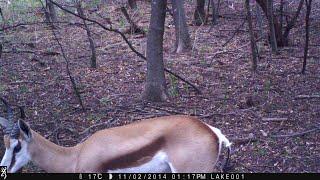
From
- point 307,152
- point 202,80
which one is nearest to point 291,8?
point 202,80

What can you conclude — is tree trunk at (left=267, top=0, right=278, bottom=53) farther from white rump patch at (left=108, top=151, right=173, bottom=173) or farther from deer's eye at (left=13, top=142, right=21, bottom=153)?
deer's eye at (left=13, top=142, right=21, bottom=153)

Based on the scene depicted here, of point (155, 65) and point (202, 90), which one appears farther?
point (202, 90)

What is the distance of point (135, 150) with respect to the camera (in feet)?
14.5

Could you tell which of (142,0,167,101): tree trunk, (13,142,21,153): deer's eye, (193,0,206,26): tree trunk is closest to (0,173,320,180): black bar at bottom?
(13,142,21,153): deer's eye

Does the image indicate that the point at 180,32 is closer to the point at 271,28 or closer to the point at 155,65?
the point at 271,28

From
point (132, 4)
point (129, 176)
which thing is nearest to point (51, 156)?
point (129, 176)

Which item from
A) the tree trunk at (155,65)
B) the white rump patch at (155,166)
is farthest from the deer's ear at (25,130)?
the tree trunk at (155,65)

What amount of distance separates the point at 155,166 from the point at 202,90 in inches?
170

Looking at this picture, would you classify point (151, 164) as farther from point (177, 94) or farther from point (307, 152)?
point (177, 94)

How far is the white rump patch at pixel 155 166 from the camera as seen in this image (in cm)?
440

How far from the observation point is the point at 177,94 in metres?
8.36

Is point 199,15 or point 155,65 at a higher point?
point 199,15

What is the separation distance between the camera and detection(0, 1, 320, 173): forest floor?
637 cm

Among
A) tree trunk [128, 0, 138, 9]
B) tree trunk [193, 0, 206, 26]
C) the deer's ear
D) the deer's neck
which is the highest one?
tree trunk [128, 0, 138, 9]
